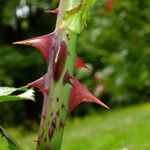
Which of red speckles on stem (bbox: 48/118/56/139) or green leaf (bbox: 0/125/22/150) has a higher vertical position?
red speckles on stem (bbox: 48/118/56/139)

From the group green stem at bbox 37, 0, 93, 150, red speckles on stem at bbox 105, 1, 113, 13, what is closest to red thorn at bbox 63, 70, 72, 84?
green stem at bbox 37, 0, 93, 150

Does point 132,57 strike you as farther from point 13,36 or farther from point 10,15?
point 13,36

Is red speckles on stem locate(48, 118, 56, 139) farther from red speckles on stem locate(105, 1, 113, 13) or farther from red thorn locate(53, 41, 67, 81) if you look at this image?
red speckles on stem locate(105, 1, 113, 13)

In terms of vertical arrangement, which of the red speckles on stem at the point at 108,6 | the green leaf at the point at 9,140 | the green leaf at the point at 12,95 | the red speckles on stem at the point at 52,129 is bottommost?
the red speckles on stem at the point at 108,6

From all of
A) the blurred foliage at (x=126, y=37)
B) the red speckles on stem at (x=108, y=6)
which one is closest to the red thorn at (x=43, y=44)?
the blurred foliage at (x=126, y=37)

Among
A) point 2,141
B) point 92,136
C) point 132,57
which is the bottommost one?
point 92,136

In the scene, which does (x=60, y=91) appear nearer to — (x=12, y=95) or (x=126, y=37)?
(x=12, y=95)

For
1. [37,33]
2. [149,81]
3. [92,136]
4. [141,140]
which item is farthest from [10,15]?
[37,33]

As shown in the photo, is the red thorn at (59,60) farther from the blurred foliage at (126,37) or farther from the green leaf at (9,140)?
the blurred foliage at (126,37)
